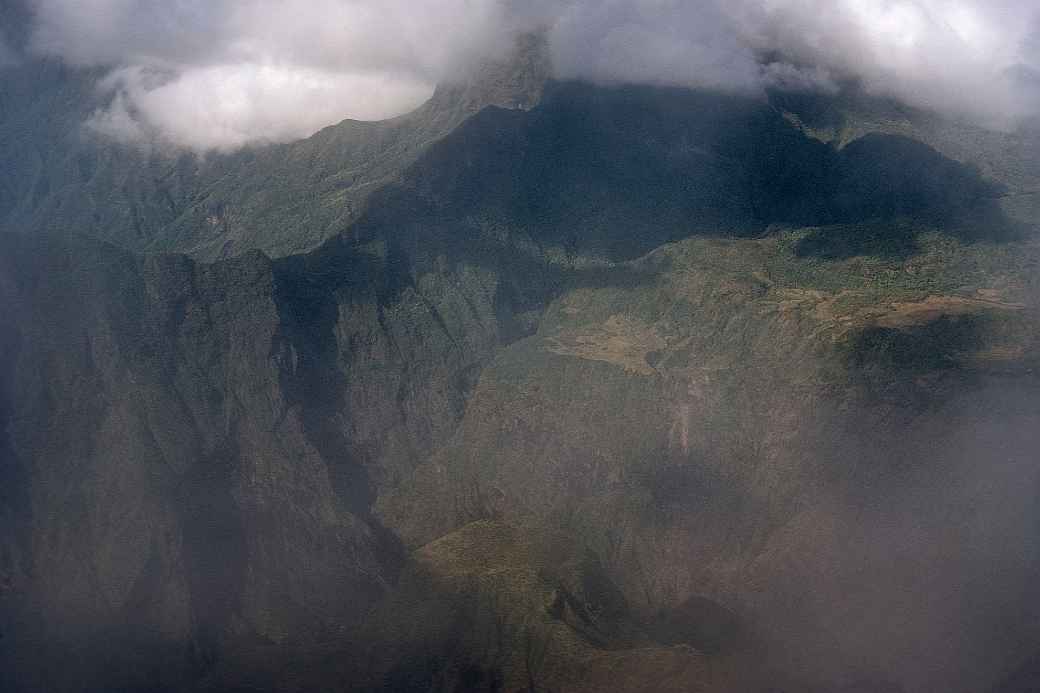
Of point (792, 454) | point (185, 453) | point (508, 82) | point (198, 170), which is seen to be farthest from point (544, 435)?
point (198, 170)

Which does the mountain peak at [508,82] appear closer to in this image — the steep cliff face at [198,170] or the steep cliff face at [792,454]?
the steep cliff face at [198,170]

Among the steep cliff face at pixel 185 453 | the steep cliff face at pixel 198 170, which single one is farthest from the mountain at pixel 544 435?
the steep cliff face at pixel 198 170

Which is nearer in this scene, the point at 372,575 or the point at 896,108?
the point at 372,575

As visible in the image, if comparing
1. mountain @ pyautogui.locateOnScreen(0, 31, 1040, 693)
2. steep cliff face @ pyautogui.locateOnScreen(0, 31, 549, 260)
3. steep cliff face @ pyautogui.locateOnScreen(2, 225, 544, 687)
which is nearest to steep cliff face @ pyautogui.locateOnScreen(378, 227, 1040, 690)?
mountain @ pyautogui.locateOnScreen(0, 31, 1040, 693)

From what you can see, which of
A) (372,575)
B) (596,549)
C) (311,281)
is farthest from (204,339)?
(596,549)

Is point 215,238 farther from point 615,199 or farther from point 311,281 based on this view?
point 615,199

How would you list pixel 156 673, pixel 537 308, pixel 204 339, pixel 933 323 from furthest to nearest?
pixel 537 308 → pixel 204 339 → pixel 933 323 → pixel 156 673

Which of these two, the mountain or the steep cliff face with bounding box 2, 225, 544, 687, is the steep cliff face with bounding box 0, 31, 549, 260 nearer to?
the mountain

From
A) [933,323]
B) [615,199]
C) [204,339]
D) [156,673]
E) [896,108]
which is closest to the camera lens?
[156,673]
